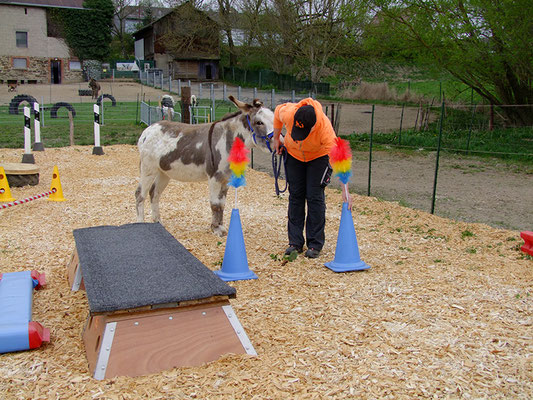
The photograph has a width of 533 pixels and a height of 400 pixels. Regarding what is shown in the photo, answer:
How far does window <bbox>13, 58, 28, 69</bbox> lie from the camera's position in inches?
1865

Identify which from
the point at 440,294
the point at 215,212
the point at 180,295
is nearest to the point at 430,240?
the point at 440,294

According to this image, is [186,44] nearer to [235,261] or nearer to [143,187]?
[143,187]

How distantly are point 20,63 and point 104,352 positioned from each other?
50.8 m

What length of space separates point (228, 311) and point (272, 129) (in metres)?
3.32

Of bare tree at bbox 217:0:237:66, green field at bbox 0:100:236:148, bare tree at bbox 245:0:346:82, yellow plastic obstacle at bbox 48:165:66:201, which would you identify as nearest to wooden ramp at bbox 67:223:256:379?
yellow plastic obstacle at bbox 48:165:66:201

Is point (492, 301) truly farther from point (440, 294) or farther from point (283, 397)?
point (283, 397)

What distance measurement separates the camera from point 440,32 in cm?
1844

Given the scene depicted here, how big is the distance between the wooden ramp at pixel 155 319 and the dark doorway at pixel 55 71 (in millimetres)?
50085

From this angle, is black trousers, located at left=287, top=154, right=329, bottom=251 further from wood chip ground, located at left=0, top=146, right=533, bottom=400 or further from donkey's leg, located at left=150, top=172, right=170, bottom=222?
donkey's leg, located at left=150, top=172, right=170, bottom=222

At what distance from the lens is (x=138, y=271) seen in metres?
4.23

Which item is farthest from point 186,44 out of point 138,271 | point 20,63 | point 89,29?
point 138,271

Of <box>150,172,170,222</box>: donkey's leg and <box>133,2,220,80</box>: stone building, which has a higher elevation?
<box>133,2,220,80</box>: stone building

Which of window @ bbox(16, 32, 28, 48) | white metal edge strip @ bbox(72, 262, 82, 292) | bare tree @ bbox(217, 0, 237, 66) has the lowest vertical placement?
white metal edge strip @ bbox(72, 262, 82, 292)

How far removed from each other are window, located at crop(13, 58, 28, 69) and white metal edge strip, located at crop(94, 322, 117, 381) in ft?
166
